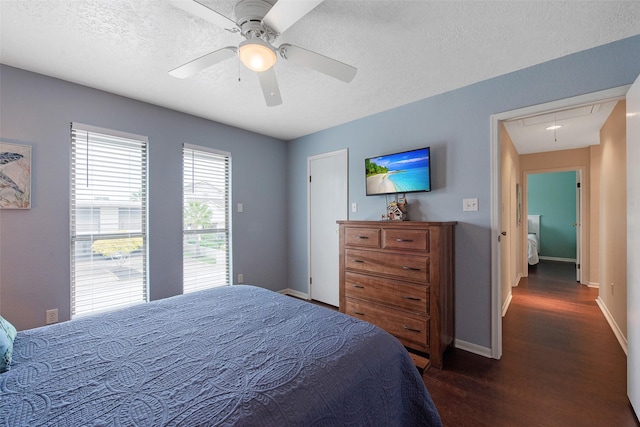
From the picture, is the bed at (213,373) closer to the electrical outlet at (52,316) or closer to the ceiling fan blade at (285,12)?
the electrical outlet at (52,316)

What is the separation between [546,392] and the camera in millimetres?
1830

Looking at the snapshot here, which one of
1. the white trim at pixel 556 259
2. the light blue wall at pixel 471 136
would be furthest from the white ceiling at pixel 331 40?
the white trim at pixel 556 259

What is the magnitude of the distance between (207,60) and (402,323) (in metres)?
2.48

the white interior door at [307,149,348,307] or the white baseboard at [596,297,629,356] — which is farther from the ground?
the white interior door at [307,149,348,307]

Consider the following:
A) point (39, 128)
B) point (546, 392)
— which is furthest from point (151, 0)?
point (546, 392)

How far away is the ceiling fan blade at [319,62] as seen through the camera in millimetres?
1544

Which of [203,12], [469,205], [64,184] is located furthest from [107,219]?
[469,205]

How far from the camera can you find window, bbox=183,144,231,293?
3.11m

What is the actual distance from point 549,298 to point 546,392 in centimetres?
255

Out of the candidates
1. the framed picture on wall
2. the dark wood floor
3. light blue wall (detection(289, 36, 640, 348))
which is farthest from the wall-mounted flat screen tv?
the framed picture on wall

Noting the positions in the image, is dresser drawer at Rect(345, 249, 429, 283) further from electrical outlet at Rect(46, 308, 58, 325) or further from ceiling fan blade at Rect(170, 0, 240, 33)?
electrical outlet at Rect(46, 308, 58, 325)

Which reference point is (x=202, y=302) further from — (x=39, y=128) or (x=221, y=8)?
(x=39, y=128)

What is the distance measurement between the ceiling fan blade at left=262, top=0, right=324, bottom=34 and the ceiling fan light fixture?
10cm

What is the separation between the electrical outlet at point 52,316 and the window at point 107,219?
12 cm
